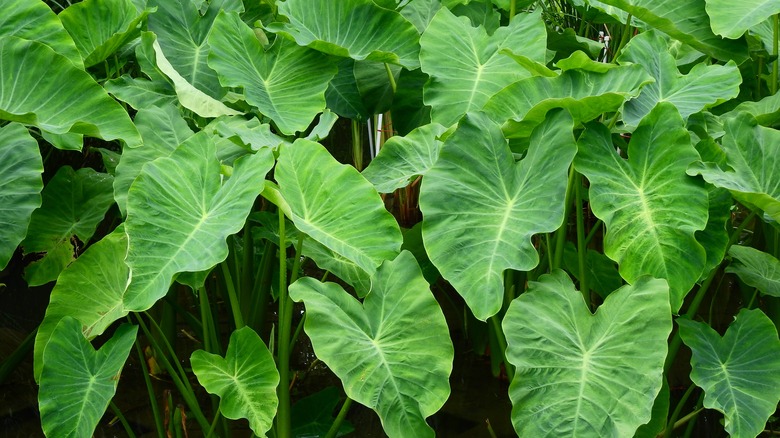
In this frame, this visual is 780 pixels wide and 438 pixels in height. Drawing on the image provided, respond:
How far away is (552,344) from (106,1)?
1.34 metres

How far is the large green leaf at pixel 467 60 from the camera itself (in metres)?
1.90

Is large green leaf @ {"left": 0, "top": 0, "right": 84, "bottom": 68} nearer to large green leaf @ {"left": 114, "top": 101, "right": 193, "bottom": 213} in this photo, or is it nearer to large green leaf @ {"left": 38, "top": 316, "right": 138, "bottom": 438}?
large green leaf @ {"left": 114, "top": 101, "right": 193, "bottom": 213}

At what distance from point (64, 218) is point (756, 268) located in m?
1.54

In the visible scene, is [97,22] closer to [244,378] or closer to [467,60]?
[467,60]

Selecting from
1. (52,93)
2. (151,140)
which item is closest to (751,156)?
(151,140)

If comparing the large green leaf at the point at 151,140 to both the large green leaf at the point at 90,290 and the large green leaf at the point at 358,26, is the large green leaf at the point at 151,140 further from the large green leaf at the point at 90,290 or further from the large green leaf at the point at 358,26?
the large green leaf at the point at 358,26

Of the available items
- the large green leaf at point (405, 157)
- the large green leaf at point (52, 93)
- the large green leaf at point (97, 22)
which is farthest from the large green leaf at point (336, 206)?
the large green leaf at point (97, 22)

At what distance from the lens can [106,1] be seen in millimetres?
2008

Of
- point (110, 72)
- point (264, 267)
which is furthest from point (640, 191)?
point (110, 72)

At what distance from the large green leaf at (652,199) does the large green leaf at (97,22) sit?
44.5 inches

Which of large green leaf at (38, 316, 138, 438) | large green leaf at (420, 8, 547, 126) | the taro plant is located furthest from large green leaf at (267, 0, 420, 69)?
large green leaf at (38, 316, 138, 438)

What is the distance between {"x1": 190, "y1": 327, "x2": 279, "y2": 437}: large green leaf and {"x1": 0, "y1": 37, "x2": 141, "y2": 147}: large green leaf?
434 millimetres

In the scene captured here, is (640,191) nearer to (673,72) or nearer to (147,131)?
(673,72)

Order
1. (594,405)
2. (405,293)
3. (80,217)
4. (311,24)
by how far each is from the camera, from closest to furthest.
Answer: (594,405) < (405,293) < (80,217) < (311,24)
